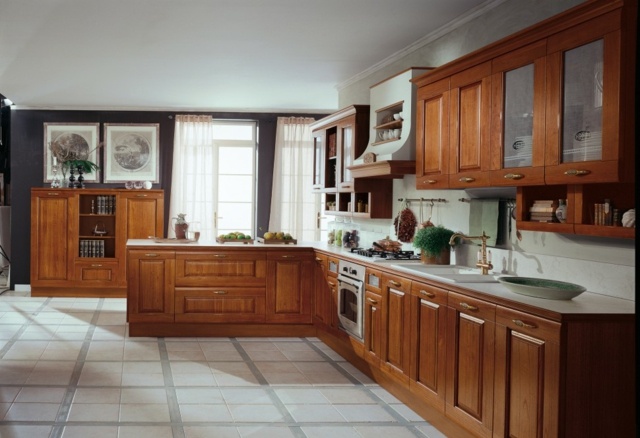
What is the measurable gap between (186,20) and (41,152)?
5.47 meters

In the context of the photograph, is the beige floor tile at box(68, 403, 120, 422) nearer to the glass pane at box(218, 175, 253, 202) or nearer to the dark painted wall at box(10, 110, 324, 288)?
the dark painted wall at box(10, 110, 324, 288)

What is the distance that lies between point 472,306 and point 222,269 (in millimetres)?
3476

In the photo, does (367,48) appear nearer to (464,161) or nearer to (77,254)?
(464,161)

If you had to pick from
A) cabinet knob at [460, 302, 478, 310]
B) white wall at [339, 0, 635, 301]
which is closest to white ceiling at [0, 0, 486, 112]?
white wall at [339, 0, 635, 301]

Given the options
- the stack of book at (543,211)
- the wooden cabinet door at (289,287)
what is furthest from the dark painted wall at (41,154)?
the stack of book at (543,211)

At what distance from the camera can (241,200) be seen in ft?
32.4

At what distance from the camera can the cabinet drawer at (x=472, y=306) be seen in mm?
3297

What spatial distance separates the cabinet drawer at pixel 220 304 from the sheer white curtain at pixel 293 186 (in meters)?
3.21

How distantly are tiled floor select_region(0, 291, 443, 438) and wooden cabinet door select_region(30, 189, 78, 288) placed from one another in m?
2.22

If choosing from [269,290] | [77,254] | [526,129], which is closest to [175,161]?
[77,254]

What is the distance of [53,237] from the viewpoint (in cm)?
913

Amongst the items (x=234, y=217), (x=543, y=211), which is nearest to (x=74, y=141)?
(x=234, y=217)

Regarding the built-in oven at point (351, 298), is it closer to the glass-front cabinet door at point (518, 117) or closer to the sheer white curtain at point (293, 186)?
the glass-front cabinet door at point (518, 117)

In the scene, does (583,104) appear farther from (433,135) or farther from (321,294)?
(321,294)
